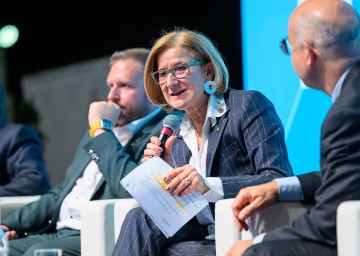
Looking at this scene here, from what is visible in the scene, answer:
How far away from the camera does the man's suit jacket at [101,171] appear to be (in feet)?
11.3

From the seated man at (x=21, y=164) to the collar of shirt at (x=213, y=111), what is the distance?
1494 millimetres

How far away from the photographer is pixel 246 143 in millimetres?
2871

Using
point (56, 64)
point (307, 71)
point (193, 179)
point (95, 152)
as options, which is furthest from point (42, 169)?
point (56, 64)

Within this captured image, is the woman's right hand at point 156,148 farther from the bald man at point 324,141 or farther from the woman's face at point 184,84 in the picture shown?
the bald man at point 324,141

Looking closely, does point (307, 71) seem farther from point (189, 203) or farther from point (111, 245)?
point (111, 245)

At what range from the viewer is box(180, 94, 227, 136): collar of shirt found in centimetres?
298

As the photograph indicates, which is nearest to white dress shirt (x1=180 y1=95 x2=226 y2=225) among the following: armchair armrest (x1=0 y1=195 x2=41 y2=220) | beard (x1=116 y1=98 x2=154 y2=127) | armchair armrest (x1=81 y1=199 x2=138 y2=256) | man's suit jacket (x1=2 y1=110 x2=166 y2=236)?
armchair armrest (x1=81 y1=199 x2=138 y2=256)

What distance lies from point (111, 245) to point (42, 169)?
1489 mm

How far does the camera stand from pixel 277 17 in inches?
144

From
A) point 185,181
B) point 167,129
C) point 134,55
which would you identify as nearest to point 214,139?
point 167,129

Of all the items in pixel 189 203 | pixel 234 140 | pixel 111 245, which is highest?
pixel 234 140

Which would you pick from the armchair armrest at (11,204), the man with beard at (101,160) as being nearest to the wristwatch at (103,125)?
the man with beard at (101,160)

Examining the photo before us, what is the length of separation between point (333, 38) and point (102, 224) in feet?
4.31

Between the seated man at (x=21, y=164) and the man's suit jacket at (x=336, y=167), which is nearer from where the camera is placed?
the man's suit jacket at (x=336, y=167)
